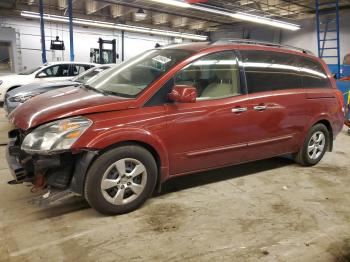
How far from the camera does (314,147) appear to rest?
4285 millimetres

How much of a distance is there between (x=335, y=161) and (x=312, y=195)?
1563 millimetres

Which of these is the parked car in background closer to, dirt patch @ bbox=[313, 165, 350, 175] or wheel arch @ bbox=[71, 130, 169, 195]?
wheel arch @ bbox=[71, 130, 169, 195]

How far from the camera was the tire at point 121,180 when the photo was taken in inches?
103

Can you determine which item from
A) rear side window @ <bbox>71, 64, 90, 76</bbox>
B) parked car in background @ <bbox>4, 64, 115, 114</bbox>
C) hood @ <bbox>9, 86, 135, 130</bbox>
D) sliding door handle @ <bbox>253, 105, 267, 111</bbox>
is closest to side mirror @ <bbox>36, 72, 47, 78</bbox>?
rear side window @ <bbox>71, 64, 90, 76</bbox>

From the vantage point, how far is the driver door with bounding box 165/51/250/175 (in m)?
2.97

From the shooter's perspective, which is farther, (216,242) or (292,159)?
(292,159)

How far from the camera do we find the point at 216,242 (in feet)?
8.06

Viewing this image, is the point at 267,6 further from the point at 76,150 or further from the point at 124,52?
the point at 76,150

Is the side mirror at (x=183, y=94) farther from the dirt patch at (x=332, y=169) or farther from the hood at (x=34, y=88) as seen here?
the hood at (x=34, y=88)

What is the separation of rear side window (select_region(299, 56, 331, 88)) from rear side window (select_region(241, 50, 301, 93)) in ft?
0.37

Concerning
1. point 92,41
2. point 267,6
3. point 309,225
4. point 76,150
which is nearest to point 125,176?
point 76,150

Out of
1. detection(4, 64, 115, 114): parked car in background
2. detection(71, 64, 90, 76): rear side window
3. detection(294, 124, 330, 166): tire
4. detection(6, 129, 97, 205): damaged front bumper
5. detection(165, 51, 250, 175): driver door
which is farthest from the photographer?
detection(71, 64, 90, 76): rear side window

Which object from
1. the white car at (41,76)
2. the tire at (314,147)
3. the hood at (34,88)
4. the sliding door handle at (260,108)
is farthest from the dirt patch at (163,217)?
the white car at (41,76)

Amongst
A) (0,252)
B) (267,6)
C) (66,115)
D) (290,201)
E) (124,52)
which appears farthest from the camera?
(124,52)
